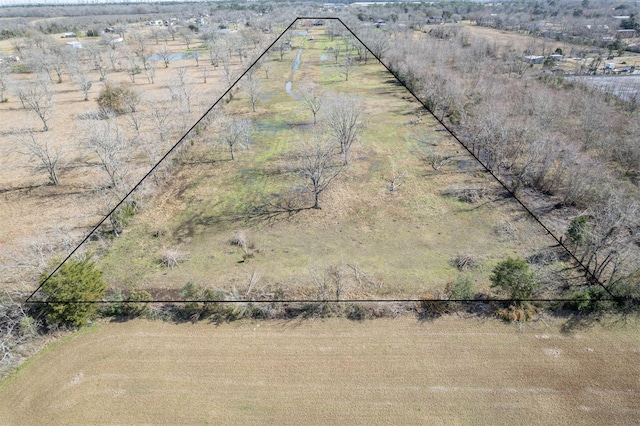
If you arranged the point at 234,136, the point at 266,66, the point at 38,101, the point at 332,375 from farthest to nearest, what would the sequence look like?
the point at 266,66 < the point at 38,101 < the point at 234,136 < the point at 332,375

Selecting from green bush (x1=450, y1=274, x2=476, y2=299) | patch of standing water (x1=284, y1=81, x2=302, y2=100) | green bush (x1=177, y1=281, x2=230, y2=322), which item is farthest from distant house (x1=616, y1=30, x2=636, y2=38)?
green bush (x1=177, y1=281, x2=230, y2=322)

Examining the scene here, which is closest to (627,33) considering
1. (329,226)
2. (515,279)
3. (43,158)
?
(515,279)

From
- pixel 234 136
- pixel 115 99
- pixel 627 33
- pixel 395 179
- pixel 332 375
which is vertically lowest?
pixel 332 375

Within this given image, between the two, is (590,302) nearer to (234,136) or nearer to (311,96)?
(234,136)

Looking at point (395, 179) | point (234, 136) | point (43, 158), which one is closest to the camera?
point (43, 158)

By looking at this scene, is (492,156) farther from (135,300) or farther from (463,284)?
(135,300)

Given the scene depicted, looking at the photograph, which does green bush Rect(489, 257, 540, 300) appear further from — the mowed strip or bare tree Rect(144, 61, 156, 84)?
bare tree Rect(144, 61, 156, 84)
